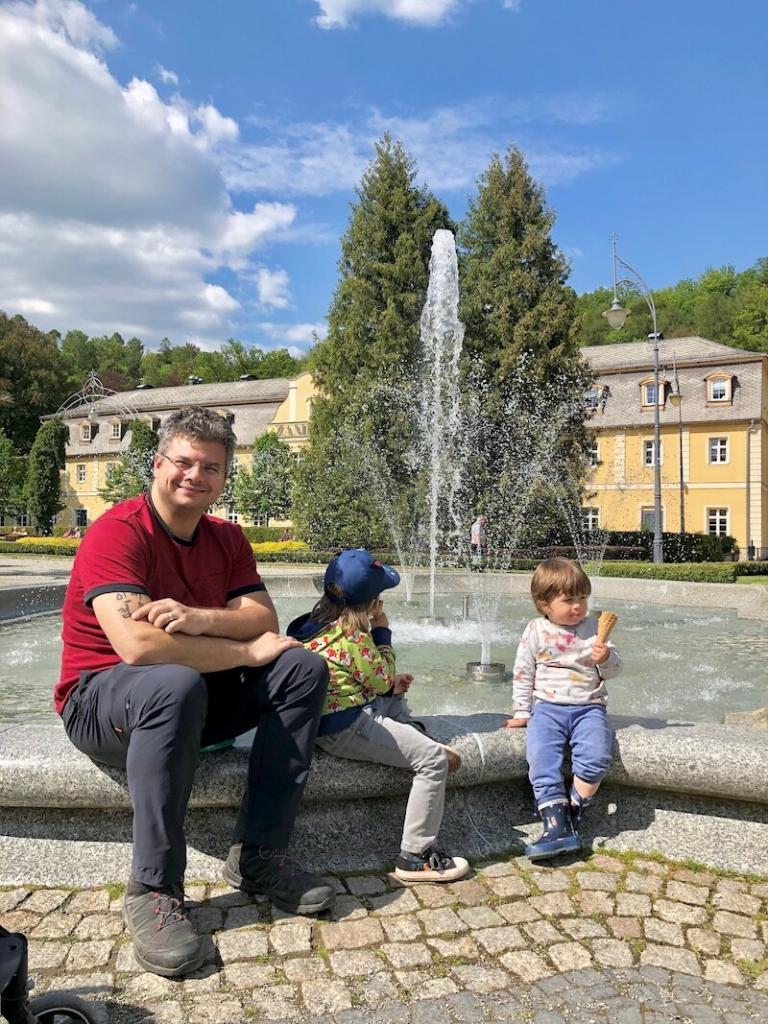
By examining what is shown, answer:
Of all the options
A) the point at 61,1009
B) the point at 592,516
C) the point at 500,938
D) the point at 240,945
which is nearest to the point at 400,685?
the point at 500,938

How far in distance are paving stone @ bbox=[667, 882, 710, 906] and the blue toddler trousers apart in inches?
16.2

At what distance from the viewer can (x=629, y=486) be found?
129ft

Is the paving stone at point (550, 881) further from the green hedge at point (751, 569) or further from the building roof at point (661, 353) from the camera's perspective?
the building roof at point (661, 353)

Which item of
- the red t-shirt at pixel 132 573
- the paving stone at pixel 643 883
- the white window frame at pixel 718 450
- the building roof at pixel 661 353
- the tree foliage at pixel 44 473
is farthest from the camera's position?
the tree foliage at pixel 44 473

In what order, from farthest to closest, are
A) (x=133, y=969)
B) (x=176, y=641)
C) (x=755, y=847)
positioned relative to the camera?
1. (x=755, y=847)
2. (x=176, y=641)
3. (x=133, y=969)

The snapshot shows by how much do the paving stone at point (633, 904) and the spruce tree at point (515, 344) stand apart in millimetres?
24849

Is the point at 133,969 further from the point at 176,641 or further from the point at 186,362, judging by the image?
the point at 186,362

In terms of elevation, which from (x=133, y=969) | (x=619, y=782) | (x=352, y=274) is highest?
(x=352, y=274)

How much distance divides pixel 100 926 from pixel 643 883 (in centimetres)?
176

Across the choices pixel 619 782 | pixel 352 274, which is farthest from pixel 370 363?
pixel 619 782

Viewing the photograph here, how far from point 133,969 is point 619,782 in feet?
5.79

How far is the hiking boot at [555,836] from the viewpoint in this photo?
2824 millimetres

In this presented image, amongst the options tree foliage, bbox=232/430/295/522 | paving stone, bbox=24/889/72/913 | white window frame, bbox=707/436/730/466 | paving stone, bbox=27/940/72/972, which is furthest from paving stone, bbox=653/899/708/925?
white window frame, bbox=707/436/730/466

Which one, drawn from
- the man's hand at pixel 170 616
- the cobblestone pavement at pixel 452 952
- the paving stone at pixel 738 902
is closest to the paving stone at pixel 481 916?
the cobblestone pavement at pixel 452 952
